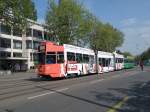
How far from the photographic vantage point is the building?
8149cm

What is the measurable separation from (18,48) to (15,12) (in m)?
45.2

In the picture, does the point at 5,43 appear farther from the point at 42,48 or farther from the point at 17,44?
the point at 42,48

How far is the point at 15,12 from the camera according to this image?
47562mm

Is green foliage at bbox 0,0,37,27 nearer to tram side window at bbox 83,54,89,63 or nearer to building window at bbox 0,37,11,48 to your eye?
tram side window at bbox 83,54,89,63

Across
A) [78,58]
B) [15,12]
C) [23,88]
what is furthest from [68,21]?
[23,88]

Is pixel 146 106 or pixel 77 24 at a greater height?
pixel 77 24

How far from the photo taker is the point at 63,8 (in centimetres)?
7006

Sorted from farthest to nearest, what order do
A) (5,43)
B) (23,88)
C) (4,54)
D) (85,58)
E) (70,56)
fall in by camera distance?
(5,43) < (4,54) < (85,58) < (70,56) < (23,88)

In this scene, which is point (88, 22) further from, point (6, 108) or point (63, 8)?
point (6, 108)

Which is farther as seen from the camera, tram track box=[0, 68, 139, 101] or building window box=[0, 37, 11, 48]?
building window box=[0, 37, 11, 48]

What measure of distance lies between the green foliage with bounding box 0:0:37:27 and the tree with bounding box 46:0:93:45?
19.5 metres

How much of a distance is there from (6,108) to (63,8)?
5827 cm

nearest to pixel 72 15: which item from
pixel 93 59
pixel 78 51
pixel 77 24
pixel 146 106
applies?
pixel 77 24

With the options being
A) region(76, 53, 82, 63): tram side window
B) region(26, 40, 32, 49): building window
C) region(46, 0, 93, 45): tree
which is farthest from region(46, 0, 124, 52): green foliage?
region(76, 53, 82, 63): tram side window
